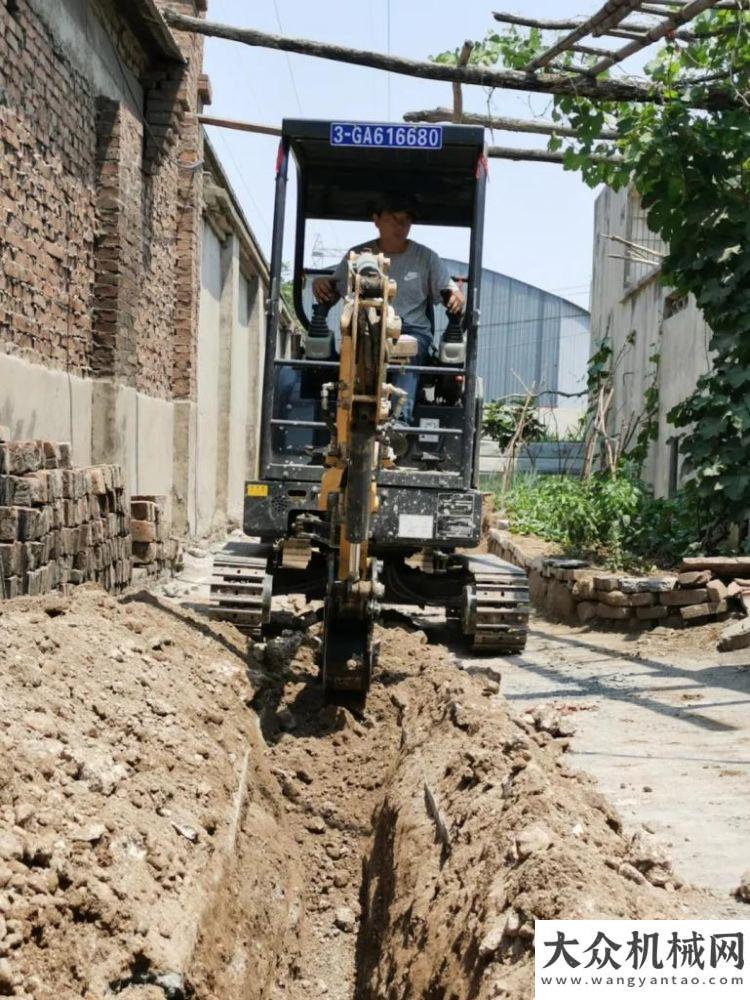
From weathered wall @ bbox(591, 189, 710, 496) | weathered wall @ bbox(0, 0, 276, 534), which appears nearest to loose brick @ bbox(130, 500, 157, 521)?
weathered wall @ bbox(0, 0, 276, 534)

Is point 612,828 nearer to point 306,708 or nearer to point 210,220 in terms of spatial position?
point 306,708

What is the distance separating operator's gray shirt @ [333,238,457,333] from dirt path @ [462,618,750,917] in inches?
93.7

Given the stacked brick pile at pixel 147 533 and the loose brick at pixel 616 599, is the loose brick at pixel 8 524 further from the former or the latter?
the loose brick at pixel 616 599

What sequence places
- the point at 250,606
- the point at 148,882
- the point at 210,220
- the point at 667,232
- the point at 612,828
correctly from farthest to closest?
the point at 210,220
the point at 667,232
the point at 250,606
the point at 612,828
the point at 148,882

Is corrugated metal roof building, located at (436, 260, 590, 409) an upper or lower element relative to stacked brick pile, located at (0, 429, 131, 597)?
Result: upper

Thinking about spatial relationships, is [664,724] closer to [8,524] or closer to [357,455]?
[357,455]

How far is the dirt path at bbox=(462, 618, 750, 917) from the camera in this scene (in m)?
5.15

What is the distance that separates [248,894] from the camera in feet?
15.9

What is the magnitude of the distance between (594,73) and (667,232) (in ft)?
6.96

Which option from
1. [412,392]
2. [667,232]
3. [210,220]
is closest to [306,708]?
[412,392]

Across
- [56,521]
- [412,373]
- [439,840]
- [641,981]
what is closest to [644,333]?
[412,373]

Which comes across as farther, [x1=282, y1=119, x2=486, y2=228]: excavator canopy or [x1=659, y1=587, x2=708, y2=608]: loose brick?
[x1=659, y1=587, x2=708, y2=608]: loose brick

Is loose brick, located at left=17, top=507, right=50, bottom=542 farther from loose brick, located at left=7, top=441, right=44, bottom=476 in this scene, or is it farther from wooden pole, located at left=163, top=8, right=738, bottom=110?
wooden pole, located at left=163, top=8, right=738, bottom=110

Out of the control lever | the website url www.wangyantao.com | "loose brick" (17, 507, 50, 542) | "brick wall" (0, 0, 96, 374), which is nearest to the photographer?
the website url www.wangyantao.com
